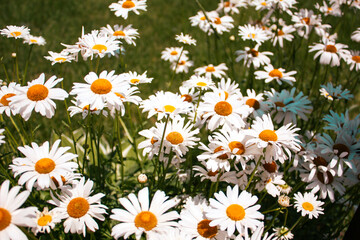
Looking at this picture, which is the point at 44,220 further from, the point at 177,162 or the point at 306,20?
the point at 306,20

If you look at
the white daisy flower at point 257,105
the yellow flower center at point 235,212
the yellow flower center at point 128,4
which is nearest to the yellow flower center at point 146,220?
the yellow flower center at point 235,212

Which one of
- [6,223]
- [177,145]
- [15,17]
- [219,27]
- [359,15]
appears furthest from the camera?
[15,17]

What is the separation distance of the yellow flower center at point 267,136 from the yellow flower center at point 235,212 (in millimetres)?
303

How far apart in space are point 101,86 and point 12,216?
23.1 inches

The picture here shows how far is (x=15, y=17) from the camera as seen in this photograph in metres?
4.90

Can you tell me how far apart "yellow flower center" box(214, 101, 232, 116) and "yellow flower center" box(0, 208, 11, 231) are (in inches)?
36.4

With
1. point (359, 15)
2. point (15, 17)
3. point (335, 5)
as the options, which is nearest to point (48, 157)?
point (335, 5)

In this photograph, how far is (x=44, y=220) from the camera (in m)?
1.22

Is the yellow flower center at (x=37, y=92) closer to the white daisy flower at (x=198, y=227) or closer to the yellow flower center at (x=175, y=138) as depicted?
the yellow flower center at (x=175, y=138)

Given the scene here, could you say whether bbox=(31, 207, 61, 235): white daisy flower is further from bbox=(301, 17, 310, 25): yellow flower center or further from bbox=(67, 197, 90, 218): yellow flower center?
bbox=(301, 17, 310, 25): yellow flower center

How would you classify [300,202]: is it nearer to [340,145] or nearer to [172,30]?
[340,145]

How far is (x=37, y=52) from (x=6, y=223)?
3747mm

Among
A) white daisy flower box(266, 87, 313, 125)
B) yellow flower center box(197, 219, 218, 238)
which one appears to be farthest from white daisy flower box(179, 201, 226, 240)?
white daisy flower box(266, 87, 313, 125)

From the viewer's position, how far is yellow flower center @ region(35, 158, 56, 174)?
1.22 m
